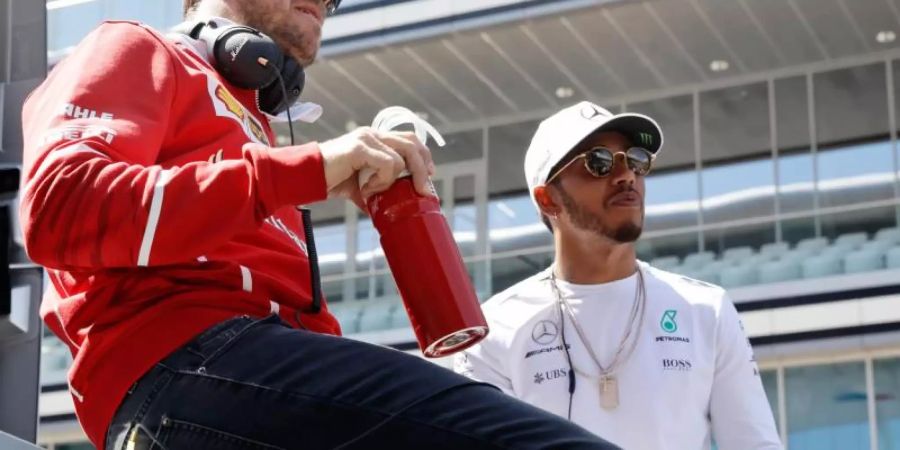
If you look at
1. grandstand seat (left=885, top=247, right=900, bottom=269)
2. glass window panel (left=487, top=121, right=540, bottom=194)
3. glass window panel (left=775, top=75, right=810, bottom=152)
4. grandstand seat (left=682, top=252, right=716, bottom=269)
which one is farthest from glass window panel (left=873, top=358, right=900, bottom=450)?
glass window panel (left=487, top=121, right=540, bottom=194)

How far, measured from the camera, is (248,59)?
9.64 ft

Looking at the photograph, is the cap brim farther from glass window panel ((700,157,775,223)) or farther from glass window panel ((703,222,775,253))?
glass window panel ((700,157,775,223))

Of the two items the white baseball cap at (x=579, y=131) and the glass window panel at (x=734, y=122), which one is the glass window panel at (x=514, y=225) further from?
the white baseball cap at (x=579, y=131)

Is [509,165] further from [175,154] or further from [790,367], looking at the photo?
[175,154]

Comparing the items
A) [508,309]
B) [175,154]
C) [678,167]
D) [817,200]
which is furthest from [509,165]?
[175,154]

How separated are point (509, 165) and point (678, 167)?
2.61 m

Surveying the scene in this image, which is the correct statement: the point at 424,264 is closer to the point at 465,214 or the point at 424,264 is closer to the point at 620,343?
the point at 620,343

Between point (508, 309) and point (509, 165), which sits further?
point (509, 165)

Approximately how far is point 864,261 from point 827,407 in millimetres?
1568

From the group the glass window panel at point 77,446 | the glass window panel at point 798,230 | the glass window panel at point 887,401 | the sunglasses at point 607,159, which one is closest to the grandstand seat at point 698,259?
the glass window panel at point 798,230

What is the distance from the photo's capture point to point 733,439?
4465 millimetres

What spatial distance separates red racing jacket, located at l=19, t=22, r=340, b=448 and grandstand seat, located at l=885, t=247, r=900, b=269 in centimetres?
1603

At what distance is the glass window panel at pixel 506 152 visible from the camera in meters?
23.5

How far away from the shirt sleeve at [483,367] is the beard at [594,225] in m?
0.50
